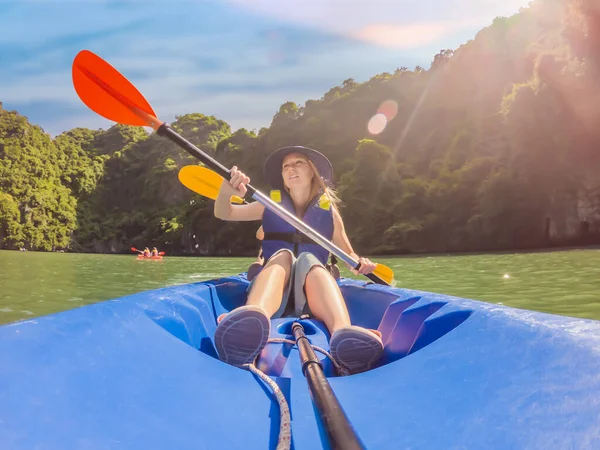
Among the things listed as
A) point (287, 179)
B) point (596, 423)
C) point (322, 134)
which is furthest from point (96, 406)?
point (322, 134)

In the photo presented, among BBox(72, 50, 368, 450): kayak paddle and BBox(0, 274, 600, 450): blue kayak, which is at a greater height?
BBox(72, 50, 368, 450): kayak paddle

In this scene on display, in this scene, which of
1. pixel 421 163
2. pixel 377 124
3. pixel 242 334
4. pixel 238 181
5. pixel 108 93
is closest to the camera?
pixel 242 334

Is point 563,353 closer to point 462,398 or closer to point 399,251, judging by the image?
point 462,398

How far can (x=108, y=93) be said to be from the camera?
2188mm

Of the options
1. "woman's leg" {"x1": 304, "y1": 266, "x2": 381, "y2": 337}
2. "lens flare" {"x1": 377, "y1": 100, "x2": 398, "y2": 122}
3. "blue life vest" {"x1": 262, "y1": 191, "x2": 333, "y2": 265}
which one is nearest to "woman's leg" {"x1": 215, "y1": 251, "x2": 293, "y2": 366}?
"woman's leg" {"x1": 304, "y1": 266, "x2": 381, "y2": 337}

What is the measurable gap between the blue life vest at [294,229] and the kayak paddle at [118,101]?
0.56ft

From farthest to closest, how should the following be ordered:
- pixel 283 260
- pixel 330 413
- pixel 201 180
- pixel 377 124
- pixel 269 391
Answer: pixel 377 124
pixel 201 180
pixel 283 260
pixel 269 391
pixel 330 413

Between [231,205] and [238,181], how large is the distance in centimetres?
27

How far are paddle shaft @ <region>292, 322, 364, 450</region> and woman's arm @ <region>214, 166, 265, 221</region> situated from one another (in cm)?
107

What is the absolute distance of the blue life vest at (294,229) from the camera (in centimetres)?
229

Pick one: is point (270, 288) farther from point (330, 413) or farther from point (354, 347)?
point (330, 413)

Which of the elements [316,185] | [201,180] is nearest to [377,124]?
[201,180]

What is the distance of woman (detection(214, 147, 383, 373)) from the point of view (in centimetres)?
128

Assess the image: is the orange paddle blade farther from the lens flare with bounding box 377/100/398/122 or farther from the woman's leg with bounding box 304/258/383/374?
the lens flare with bounding box 377/100/398/122
